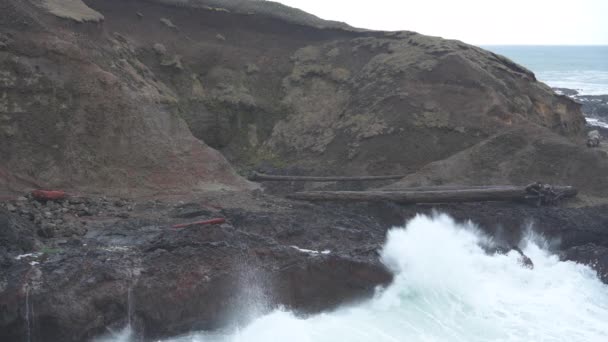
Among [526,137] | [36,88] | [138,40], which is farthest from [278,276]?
[138,40]

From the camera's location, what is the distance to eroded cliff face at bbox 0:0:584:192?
13555 millimetres

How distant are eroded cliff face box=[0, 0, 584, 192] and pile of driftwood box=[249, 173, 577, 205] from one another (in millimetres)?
2085

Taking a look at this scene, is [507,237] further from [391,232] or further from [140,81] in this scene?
[140,81]

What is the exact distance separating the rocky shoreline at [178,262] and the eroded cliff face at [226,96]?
1768 millimetres

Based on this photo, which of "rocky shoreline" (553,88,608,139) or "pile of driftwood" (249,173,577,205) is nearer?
"pile of driftwood" (249,173,577,205)

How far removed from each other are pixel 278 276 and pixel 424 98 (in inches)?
360

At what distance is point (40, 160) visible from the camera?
13023 millimetres

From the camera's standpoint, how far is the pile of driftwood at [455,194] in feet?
46.4

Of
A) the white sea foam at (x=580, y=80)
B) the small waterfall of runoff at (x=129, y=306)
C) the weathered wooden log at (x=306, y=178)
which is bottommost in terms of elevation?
the small waterfall of runoff at (x=129, y=306)

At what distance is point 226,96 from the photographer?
19.4 m

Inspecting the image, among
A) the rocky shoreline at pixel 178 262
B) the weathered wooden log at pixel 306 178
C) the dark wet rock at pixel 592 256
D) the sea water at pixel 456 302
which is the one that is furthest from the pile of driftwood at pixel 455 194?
the weathered wooden log at pixel 306 178

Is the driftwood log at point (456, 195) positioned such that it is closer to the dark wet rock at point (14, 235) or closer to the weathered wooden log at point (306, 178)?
the weathered wooden log at point (306, 178)

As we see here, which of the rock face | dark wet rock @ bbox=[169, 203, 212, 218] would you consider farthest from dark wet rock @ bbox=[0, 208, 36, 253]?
dark wet rock @ bbox=[169, 203, 212, 218]

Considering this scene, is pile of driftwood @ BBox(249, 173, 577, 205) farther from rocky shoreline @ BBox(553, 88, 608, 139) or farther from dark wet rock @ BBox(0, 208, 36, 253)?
rocky shoreline @ BBox(553, 88, 608, 139)
